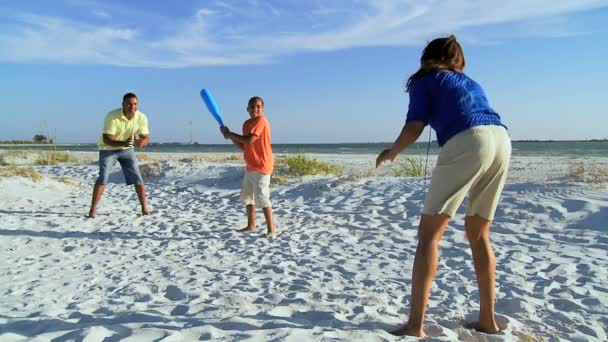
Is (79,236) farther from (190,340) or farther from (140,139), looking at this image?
(190,340)

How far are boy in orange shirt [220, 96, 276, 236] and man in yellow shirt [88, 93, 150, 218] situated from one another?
5.95 feet

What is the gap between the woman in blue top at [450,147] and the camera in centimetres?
249

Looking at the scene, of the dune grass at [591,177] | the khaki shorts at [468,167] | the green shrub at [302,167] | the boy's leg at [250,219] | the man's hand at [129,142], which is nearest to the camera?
the khaki shorts at [468,167]

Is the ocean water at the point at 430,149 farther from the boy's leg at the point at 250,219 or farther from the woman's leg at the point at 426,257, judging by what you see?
the woman's leg at the point at 426,257

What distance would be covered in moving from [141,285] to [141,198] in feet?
10.8

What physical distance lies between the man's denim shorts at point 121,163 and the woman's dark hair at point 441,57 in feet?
16.7

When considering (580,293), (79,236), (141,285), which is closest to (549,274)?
(580,293)

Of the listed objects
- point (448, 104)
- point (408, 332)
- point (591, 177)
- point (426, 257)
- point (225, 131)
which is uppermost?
point (448, 104)

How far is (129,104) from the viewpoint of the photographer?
650 cm

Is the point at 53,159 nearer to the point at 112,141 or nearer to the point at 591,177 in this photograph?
the point at 112,141

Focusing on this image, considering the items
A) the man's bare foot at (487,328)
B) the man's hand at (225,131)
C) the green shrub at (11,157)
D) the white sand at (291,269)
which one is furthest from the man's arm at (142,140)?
the green shrub at (11,157)

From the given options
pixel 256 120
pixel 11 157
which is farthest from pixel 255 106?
pixel 11 157

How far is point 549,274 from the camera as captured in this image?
4.01m

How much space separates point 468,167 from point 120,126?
535 cm
